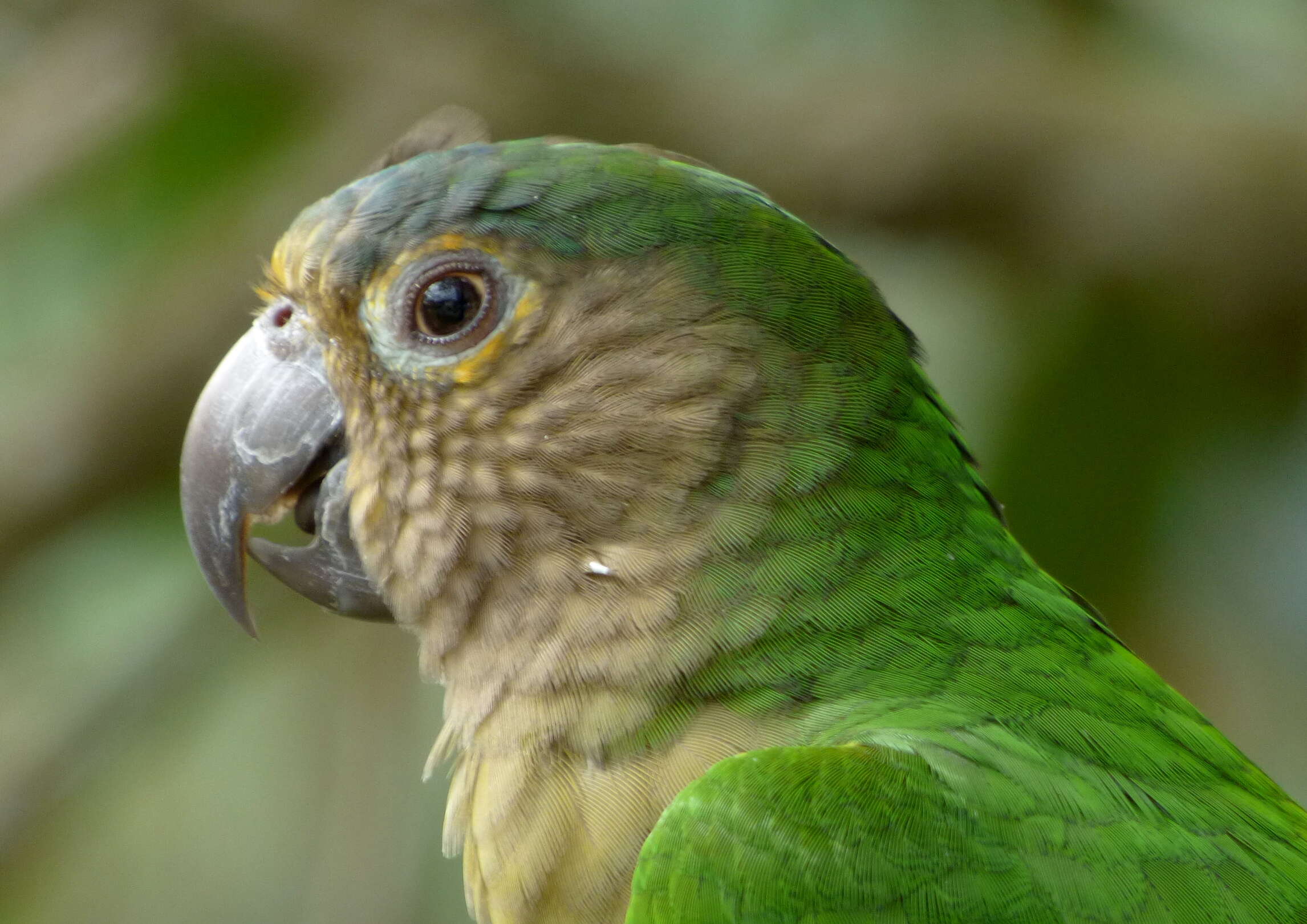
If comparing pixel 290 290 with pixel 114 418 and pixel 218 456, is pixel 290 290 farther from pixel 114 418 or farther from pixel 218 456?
pixel 114 418

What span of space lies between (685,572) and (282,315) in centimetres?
75

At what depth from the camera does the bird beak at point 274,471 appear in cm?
188

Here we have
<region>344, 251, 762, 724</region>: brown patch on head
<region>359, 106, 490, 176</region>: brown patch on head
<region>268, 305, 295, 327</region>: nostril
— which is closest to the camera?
<region>344, 251, 762, 724</region>: brown patch on head

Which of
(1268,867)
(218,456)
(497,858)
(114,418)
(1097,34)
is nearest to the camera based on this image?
(1268,867)

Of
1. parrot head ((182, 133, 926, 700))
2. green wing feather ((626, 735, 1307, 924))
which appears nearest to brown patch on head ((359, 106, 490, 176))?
parrot head ((182, 133, 926, 700))

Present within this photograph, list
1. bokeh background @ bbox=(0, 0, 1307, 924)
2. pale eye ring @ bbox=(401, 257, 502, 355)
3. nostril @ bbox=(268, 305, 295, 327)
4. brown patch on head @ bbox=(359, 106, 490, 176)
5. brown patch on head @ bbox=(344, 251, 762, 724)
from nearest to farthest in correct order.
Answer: brown patch on head @ bbox=(344, 251, 762, 724) → pale eye ring @ bbox=(401, 257, 502, 355) → nostril @ bbox=(268, 305, 295, 327) → brown patch on head @ bbox=(359, 106, 490, 176) → bokeh background @ bbox=(0, 0, 1307, 924)

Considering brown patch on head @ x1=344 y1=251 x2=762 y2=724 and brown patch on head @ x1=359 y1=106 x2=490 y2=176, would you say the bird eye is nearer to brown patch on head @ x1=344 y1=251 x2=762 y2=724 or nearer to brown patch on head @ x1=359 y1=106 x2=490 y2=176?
brown patch on head @ x1=344 y1=251 x2=762 y2=724

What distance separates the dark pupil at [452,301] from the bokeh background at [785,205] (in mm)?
1555

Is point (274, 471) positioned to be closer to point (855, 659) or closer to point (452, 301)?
point (452, 301)

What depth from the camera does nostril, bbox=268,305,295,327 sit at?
76.4 inches

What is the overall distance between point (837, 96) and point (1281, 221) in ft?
4.04

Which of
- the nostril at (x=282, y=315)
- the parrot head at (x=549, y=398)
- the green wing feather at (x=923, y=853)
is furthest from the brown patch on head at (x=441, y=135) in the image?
the green wing feather at (x=923, y=853)

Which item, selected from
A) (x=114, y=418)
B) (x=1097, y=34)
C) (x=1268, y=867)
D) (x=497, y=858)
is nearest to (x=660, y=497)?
(x=497, y=858)

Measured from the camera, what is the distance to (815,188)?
12.0 ft
